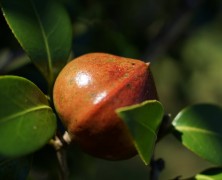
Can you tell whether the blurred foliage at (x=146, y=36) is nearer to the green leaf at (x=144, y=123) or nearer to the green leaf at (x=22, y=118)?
the green leaf at (x=22, y=118)

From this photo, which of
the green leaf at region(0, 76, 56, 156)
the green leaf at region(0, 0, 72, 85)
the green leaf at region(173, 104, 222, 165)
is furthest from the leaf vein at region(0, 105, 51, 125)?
the green leaf at region(173, 104, 222, 165)


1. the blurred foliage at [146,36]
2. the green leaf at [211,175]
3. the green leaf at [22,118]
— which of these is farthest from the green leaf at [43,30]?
the green leaf at [211,175]

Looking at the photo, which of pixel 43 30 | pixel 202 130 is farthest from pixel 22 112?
pixel 202 130

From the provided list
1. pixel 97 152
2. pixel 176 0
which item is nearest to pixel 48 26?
pixel 97 152

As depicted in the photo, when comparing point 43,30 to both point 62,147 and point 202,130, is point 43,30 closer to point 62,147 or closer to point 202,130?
point 62,147

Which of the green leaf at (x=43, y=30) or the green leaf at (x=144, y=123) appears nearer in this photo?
the green leaf at (x=144, y=123)

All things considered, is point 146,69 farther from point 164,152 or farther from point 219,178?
point 164,152

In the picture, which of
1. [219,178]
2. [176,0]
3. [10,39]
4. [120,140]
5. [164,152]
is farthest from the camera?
[164,152]

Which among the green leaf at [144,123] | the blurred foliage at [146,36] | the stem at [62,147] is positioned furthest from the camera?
the blurred foliage at [146,36]
